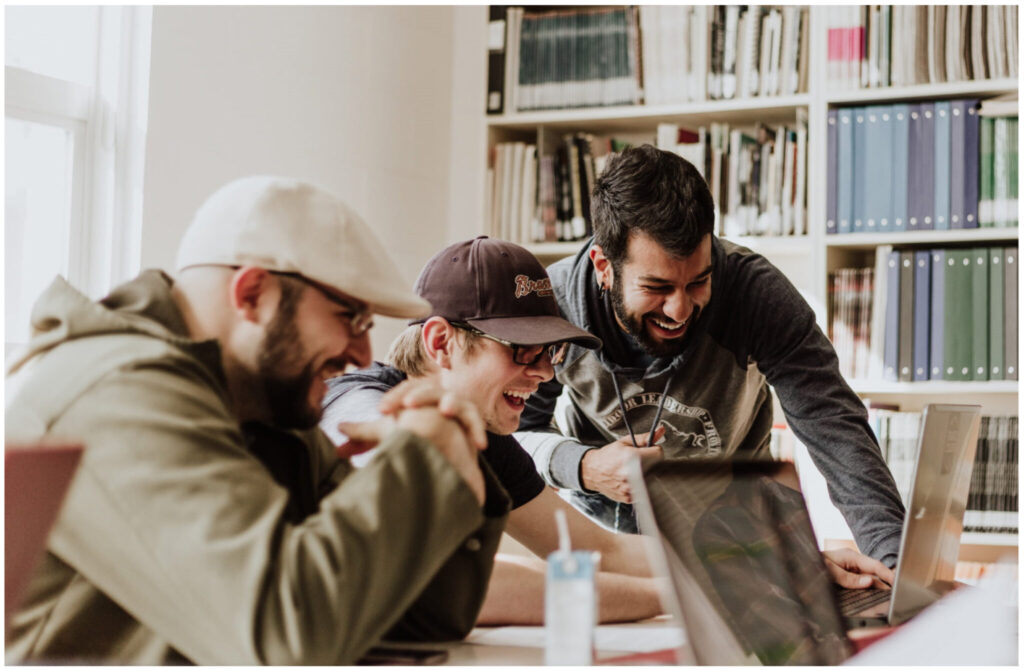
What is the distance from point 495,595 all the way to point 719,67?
2306mm

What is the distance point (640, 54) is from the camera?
3287 mm

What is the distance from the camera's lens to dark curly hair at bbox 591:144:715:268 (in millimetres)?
1832

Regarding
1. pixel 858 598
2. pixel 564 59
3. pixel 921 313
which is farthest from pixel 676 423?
pixel 564 59

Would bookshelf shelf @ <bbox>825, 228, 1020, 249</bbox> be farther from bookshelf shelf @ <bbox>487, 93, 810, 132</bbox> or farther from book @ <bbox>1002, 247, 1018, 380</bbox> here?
bookshelf shelf @ <bbox>487, 93, 810, 132</bbox>

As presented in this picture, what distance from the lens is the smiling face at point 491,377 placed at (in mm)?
1655

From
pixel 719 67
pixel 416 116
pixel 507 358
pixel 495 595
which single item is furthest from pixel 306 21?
pixel 495 595

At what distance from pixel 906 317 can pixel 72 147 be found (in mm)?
2201

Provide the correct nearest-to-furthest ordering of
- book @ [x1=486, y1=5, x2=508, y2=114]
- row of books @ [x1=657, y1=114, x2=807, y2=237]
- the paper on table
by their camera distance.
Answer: the paper on table → row of books @ [x1=657, y1=114, x2=807, y2=237] → book @ [x1=486, y1=5, x2=508, y2=114]

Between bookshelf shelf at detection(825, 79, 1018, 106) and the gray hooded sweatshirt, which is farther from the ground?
bookshelf shelf at detection(825, 79, 1018, 106)

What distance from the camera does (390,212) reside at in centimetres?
315

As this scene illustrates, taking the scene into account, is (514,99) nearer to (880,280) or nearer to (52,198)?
(880,280)

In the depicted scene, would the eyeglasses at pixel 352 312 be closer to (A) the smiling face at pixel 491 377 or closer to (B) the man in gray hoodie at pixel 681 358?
(A) the smiling face at pixel 491 377

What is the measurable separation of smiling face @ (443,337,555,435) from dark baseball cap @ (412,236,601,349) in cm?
5

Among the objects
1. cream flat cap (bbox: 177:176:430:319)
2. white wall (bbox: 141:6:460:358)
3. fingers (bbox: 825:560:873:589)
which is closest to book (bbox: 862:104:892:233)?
white wall (bbox: 141:6:460:358)
